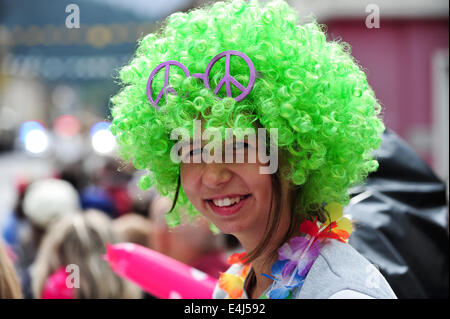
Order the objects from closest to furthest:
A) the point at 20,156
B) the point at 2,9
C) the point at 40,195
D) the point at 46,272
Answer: the point at 46,272
the point at 40,195
the point at 2,9
the point at 20,156

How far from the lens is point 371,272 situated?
141 centimetres

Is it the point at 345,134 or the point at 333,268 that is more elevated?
the point at 345,134

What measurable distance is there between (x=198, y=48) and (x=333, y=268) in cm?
74

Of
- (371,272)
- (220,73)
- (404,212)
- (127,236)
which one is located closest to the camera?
(371,272)

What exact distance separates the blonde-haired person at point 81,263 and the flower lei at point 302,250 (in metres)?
1.51

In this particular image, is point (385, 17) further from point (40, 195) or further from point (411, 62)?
point (40, 195)

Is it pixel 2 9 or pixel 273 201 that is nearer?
pixel 273 201

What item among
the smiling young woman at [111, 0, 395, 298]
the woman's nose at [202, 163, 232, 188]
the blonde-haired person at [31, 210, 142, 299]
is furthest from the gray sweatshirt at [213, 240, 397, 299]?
the blonde-haired person at [31, 210, 142, 299]

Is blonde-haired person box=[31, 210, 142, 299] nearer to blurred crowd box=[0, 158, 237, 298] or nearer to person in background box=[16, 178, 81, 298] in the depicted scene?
blurred crowd box=[0, 158, 237, 298]

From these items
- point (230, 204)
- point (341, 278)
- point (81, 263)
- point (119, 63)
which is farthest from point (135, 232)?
point (119, 63)

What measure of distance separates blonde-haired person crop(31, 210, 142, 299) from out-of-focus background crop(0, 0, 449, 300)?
170cm

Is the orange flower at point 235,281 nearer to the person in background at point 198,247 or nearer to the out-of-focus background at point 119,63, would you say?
the person in background at point 198,247

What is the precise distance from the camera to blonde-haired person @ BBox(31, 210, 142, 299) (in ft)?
9.71
